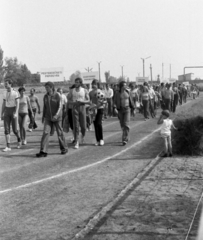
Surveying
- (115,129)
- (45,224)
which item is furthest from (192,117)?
(115,129)

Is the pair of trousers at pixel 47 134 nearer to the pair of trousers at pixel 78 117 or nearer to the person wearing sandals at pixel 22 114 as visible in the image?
the pair of trousers at pixel 78 117

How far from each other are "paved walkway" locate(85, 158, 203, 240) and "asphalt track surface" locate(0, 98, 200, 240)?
32 centimetres

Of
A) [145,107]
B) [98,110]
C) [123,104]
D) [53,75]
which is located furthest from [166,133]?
[53,75]

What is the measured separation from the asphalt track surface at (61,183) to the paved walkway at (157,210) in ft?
1.07

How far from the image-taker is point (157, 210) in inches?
206

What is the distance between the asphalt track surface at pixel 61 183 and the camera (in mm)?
4969

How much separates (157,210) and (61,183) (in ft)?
7.07

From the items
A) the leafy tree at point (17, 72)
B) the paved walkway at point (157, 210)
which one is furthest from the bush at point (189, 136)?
the leafy tree at point (17, 72)

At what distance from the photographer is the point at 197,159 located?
8.70 m

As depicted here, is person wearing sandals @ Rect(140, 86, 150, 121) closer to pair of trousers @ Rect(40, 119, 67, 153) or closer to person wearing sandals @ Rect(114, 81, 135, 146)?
person wearing sandals @ Rect(114, 81, 135, 146)

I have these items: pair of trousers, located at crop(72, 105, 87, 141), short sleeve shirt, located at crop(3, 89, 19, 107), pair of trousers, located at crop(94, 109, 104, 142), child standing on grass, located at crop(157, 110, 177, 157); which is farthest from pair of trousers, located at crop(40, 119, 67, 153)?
child standing on grass, located at crop(157, 110, 177, 157)

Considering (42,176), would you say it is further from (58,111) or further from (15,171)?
(58,111)

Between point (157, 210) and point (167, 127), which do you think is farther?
point (167, 127)

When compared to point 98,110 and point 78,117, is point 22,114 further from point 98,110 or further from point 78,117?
point 98,110
